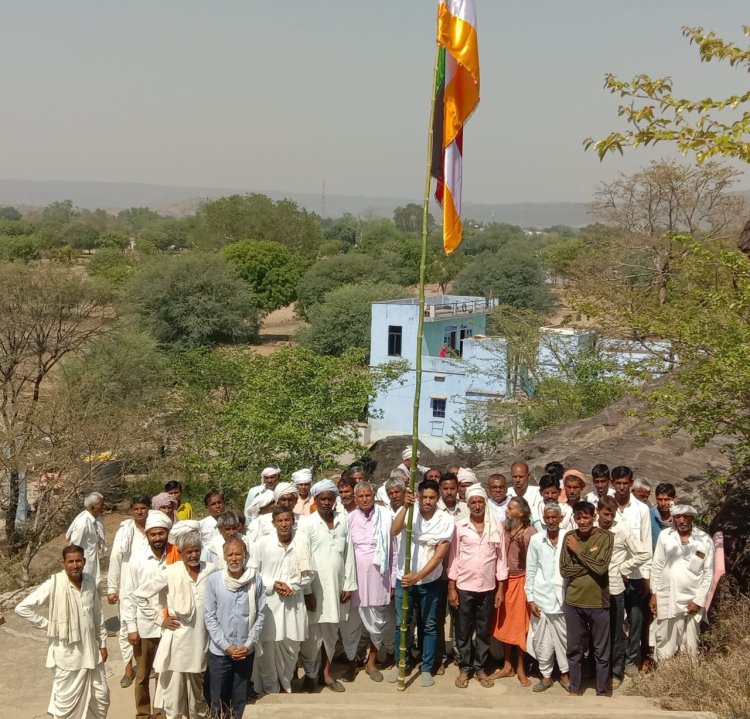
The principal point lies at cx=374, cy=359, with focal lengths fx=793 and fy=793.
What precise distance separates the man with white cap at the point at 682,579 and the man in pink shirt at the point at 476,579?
1088 mm

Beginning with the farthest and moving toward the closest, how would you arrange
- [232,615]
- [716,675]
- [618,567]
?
1. [618,567]
2. [232,615]
3. [716,675]

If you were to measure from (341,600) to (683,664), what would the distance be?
234 cm

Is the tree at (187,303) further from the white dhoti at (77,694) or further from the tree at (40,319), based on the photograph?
the white dhoti at (77,694)

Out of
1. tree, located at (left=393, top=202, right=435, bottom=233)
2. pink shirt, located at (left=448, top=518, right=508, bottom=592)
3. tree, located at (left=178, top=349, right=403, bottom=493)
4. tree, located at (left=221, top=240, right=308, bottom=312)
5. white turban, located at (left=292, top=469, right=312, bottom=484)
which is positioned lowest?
tree, located at (left=178, top=349, right=403, bottom=493)

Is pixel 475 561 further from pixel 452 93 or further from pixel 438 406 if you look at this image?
pixel 438 406

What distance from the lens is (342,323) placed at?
130 feet

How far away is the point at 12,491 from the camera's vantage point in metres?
14.8

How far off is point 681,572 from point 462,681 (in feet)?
5.56

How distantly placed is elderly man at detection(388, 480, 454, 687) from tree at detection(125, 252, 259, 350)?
36296 mm

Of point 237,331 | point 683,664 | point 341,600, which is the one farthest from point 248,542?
point 237,331

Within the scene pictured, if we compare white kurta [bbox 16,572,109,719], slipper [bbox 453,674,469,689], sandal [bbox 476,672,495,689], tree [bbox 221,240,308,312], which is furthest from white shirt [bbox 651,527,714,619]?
tree [bbox 221,240,308,312]

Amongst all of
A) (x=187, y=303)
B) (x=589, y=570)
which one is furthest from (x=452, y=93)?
(x=187, y=303)

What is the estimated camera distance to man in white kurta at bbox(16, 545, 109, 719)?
16.4 feet

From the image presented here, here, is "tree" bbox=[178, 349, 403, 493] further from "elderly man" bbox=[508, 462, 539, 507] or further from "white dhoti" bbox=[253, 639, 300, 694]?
"white dhoti" bbox=[253, 639, 300, 694]
